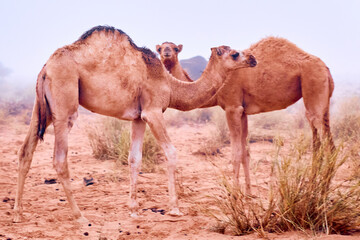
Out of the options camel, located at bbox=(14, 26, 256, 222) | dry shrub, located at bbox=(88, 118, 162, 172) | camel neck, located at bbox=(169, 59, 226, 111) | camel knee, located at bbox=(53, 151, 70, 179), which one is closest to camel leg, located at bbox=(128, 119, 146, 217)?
camel, located at bbox=(14, 26, 256, 222)

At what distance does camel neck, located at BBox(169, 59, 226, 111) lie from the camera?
18.8 feet

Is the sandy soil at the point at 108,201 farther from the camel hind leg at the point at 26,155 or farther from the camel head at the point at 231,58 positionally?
the camel head at the point at 231,58

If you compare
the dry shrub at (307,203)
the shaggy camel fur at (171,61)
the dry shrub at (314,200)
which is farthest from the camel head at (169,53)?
the dry shrub at (314,200)

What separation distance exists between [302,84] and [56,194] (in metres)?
4.94

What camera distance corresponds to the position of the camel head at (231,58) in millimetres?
5746

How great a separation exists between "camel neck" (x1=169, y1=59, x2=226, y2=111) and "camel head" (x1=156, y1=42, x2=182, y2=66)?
41.8 inches

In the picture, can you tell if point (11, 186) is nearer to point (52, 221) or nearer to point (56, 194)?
point (56, 194)

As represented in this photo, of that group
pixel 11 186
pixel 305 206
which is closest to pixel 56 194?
pixel 11 186

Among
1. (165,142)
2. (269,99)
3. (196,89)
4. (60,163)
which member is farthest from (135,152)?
(269,99)

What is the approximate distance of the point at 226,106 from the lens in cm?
645

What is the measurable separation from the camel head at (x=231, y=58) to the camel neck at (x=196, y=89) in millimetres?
132

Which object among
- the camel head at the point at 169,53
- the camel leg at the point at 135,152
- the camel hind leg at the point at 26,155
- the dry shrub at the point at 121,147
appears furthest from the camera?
the dry shrub at the point at 121,147

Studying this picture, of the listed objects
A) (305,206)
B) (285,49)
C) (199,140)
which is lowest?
(199,140)

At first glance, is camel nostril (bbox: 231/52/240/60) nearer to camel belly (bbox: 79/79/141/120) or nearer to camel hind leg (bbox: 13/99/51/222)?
camel belly (bbox: 79/79/141/120)
